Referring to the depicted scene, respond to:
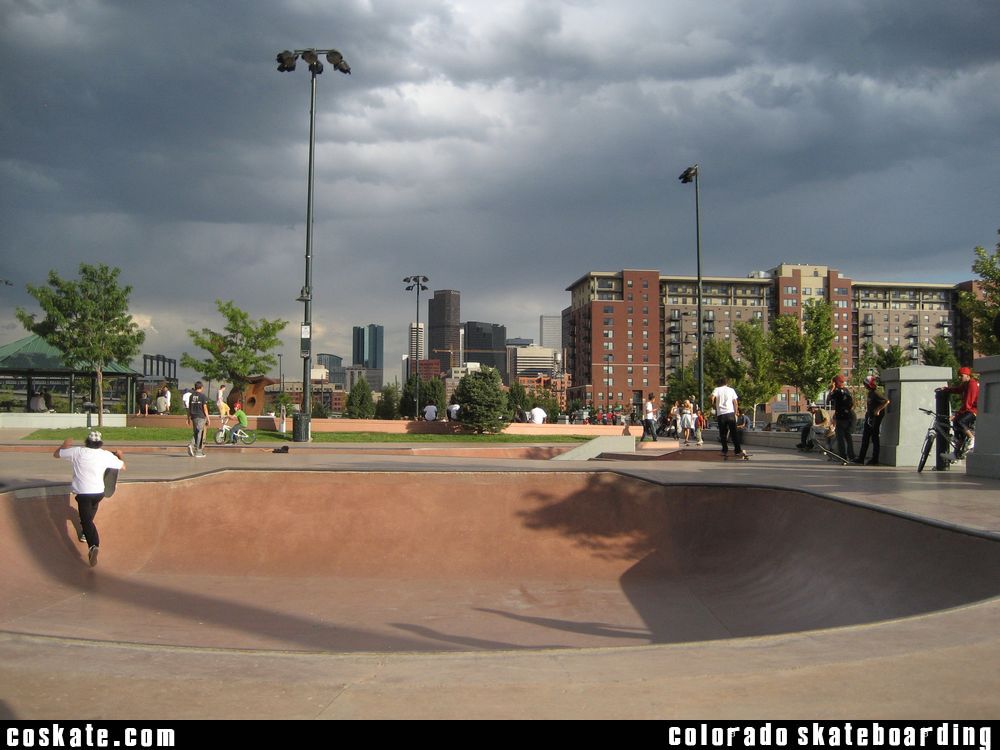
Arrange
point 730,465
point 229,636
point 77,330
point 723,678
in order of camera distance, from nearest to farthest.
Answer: point 723,678, point 229,636, point 730,465, point 77,330

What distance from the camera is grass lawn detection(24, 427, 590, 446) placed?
22391 mm

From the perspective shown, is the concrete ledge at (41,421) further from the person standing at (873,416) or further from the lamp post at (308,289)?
the person standing at (873,416)

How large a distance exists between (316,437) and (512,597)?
1742cm

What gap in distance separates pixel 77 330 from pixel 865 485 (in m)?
31.8

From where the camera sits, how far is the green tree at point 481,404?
25.7 metres

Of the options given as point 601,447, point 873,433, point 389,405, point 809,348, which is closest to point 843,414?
point 873,433

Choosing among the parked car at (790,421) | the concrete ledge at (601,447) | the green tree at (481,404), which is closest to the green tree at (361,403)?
the parked car at (790,421)

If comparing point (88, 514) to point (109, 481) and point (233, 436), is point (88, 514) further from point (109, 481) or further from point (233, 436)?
point (233, 436)

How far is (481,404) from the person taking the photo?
25.7 m

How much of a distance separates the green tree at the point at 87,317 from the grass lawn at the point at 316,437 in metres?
7.74

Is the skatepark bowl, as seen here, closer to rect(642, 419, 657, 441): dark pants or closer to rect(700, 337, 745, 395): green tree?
rect(642, 419, 657, 441): dark pants
